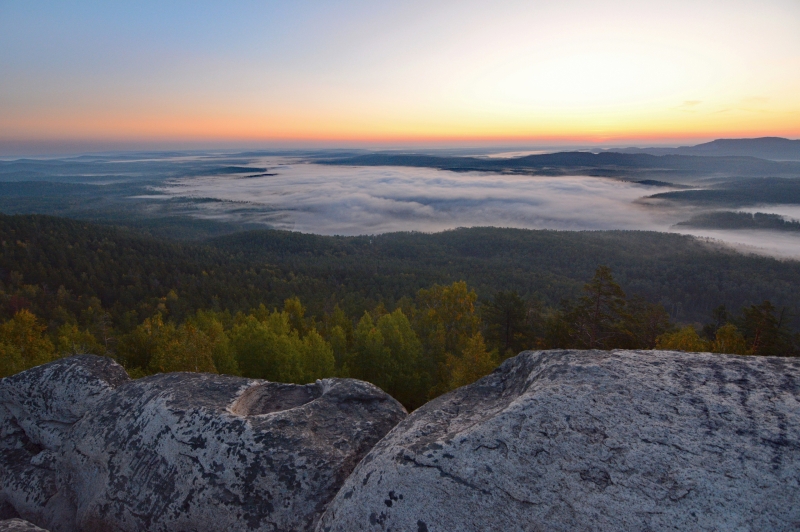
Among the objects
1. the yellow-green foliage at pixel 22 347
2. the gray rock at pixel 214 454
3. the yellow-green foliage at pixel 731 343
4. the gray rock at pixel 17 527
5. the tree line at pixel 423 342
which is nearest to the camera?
the gray rock at pixel 17 527

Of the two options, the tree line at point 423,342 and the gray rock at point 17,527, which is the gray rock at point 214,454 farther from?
the tree line at point 423,342

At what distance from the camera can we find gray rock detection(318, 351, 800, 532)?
17.0 ft

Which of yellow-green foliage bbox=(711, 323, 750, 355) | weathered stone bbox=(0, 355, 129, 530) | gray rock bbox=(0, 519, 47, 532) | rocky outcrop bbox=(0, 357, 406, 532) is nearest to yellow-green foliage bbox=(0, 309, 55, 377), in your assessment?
weathered stone bbox=(0, 355, 129, 530)

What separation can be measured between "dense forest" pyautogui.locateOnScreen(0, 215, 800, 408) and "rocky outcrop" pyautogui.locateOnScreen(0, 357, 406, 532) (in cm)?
1205

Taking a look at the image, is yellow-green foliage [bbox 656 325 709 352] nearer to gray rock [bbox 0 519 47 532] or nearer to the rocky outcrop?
the rocky outcrop

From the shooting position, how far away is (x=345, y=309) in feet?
262

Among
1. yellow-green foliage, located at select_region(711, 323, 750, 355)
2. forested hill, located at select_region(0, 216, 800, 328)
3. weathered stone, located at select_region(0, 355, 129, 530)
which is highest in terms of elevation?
weathered stone, located at select_region(0, 355, 129, 530)

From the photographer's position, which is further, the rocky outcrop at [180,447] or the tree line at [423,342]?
the tree line at [423,342]

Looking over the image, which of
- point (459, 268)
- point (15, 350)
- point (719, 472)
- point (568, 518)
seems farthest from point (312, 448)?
point (459, 268)

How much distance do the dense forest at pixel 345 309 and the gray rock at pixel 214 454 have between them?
13.9m

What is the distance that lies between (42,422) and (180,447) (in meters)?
5.36

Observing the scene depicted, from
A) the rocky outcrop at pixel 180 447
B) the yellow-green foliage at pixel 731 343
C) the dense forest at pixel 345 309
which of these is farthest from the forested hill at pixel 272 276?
the rocky outcrop at pixel 180 447

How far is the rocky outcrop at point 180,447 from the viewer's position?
24.5ft

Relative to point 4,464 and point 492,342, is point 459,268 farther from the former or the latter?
point 4,464
